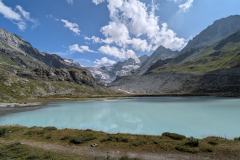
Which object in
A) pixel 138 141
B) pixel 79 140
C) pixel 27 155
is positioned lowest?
pixel 27 155

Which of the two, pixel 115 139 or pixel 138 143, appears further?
pixel 115 139

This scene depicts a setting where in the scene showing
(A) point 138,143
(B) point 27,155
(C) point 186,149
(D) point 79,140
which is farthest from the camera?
(D) point 79,140

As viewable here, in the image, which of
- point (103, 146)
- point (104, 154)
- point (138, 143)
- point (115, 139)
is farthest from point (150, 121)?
point (104, 154)

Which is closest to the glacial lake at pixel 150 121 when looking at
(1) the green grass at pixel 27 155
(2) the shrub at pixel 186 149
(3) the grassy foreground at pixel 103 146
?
(3) the grassy foreground at pixel 103 146

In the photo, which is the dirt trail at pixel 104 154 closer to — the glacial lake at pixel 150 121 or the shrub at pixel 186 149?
the shrub at pixel 186 149

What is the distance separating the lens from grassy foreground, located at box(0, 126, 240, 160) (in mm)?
25797

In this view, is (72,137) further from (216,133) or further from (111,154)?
(216,133)

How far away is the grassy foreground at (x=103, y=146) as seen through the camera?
25797mm

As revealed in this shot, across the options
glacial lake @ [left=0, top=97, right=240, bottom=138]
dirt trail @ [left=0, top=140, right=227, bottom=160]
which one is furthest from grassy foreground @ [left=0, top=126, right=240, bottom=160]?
glacial lake @ [left=0, top=97, right=240, bottom=138]

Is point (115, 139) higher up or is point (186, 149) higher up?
point (186, 149)

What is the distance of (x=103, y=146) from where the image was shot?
1195 inches

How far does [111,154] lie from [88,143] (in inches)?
221

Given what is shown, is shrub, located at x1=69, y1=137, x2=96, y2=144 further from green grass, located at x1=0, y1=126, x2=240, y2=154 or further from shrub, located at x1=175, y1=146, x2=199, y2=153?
shrub, located at x1=175, y1=146, x2=199, y2=153

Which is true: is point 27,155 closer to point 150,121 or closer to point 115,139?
point 115,139
